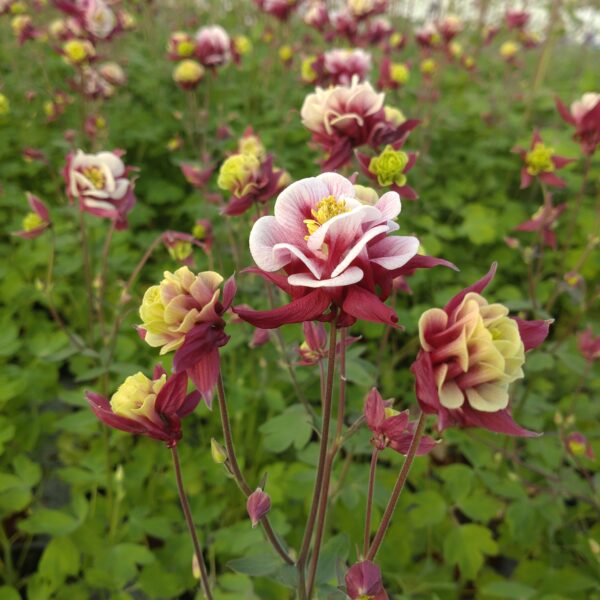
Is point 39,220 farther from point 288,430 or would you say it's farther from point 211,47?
point 211,47

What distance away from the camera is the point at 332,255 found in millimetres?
855

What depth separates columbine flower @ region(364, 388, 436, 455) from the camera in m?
1.02

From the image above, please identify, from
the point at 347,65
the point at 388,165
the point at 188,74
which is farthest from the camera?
the point at 188,74

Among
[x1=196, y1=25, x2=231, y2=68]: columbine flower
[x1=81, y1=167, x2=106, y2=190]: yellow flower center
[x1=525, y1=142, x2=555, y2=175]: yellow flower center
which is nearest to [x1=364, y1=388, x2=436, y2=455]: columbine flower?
[x1=81, y1=167, x2=106, y2=190]: yellow flower center

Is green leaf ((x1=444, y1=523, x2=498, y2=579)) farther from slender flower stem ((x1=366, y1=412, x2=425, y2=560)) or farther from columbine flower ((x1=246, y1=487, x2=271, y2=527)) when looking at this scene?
columbine flower ((x1=246, y1=487, x2=271, y2=527))

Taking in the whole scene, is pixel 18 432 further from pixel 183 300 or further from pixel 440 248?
pixel 440 248

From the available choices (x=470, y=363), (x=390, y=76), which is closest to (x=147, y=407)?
(x=470, y=363)

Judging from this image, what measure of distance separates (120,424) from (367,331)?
6.82ft

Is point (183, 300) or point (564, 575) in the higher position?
point (183, 300)

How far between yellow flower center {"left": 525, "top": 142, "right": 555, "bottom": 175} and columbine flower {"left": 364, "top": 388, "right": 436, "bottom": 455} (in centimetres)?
150

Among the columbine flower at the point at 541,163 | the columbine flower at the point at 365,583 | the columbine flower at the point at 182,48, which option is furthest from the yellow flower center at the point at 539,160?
the columbine flower at the point at 182,48

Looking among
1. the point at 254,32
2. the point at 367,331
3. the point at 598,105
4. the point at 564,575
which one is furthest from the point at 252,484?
the point at 254,32

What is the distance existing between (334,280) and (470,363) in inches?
9.8

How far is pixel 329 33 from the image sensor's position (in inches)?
162
